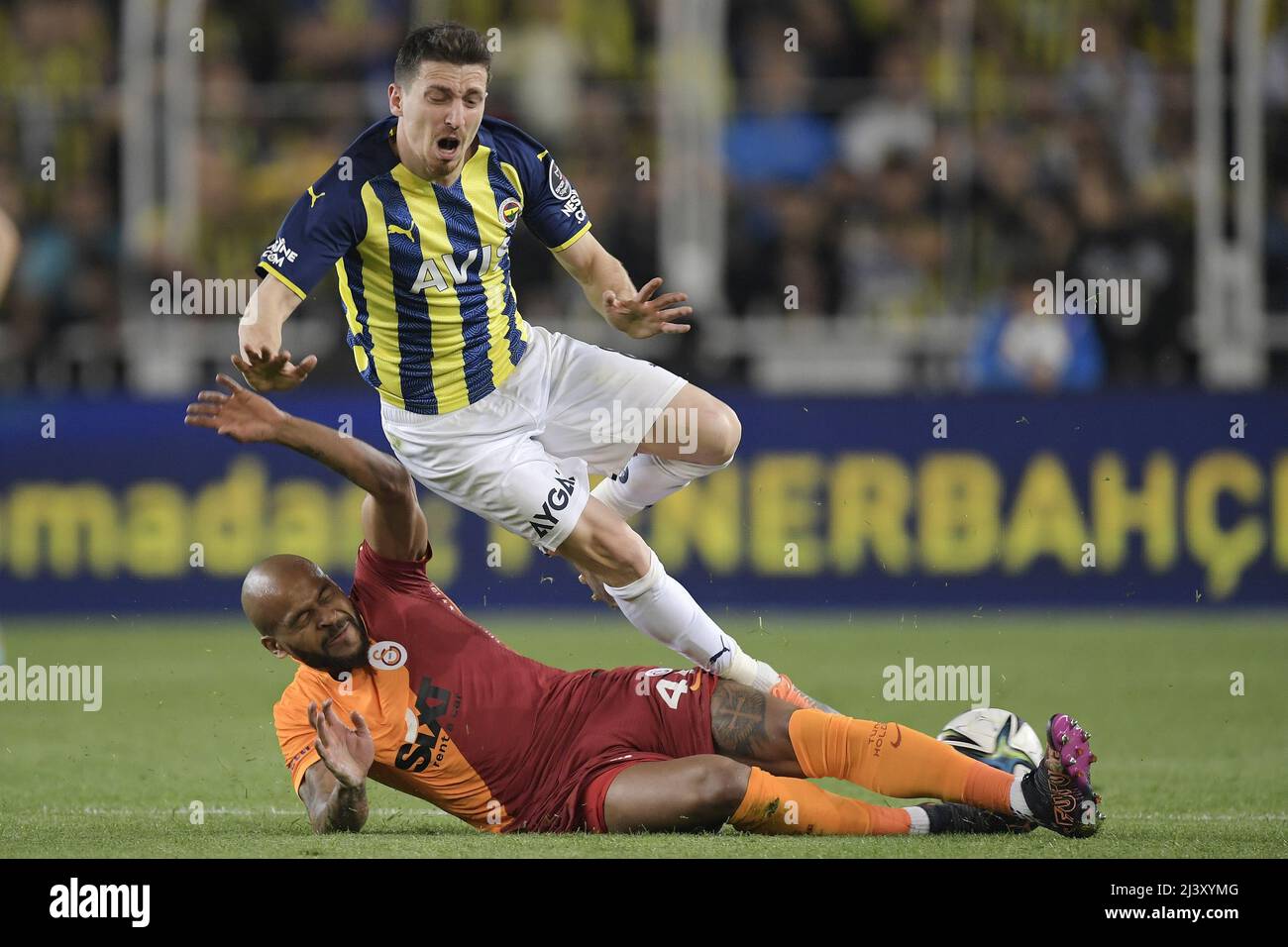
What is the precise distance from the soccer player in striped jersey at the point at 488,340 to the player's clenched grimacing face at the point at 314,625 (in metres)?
0.70

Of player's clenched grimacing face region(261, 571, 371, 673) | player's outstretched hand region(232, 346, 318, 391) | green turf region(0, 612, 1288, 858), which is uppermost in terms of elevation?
player's outstretched hand region(232, 346, 318, 391)

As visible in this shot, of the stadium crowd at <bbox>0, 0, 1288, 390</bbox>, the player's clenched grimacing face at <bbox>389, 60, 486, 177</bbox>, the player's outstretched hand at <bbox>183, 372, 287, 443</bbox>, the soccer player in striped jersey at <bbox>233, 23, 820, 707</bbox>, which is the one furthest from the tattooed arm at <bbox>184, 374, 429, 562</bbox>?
the stadium crowd at <bbox>0, 0, 1288, 390</bbox>

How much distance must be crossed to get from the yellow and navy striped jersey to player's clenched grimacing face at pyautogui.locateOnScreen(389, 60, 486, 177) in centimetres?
12

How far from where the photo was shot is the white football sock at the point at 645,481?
7.15 metres

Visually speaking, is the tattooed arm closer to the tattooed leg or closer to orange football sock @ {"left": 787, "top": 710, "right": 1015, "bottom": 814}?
the tattooed leg

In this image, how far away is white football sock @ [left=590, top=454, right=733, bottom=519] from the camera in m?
7.15

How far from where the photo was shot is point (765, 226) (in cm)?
1407

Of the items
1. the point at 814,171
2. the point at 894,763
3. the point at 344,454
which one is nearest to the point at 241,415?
the point at 344,454

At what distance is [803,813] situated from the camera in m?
5.90

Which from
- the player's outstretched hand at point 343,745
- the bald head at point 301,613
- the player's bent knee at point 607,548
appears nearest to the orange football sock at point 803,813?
the player's bent knee at point 607,548

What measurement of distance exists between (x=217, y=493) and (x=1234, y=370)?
286 inches

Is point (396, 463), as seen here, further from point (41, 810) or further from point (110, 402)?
point (110, 402)

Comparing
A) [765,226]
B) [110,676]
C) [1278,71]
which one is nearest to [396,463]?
[110,676]

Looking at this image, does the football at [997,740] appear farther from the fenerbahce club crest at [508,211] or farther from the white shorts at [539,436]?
the fenerbahce club crest at [508,211]
